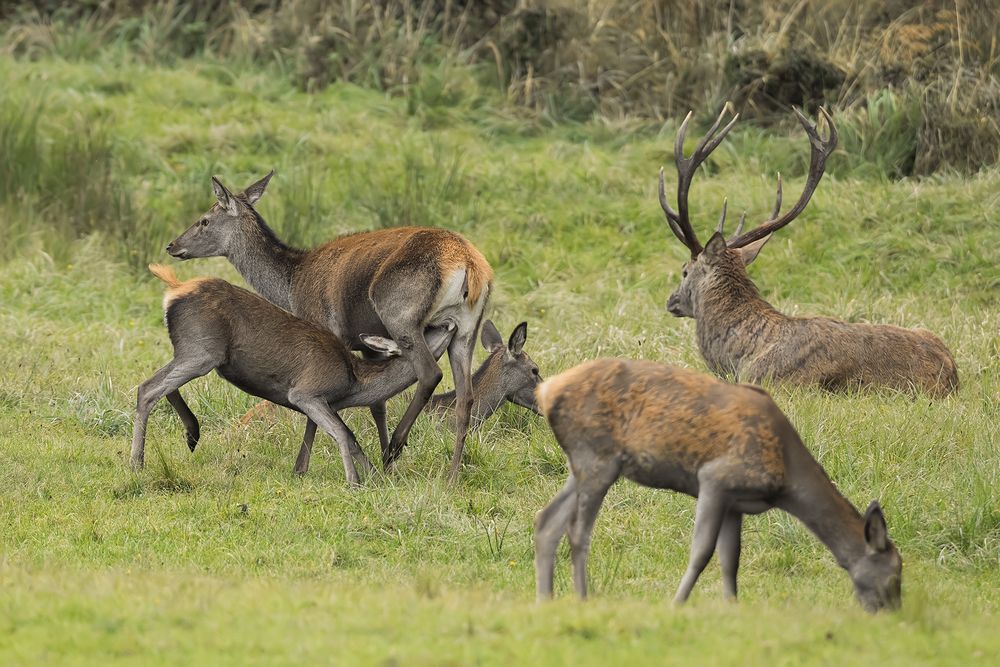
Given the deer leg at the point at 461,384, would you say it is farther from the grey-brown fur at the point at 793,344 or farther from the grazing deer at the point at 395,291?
the grey-brown fur at the point at 793,344

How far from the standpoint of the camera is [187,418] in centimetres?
945

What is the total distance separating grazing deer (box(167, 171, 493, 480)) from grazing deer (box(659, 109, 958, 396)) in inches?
77.6

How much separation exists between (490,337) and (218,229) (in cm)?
201

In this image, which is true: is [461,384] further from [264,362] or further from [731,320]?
[731,320]

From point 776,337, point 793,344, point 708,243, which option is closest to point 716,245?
point 708,243

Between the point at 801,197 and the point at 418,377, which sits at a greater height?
the point at 801,197

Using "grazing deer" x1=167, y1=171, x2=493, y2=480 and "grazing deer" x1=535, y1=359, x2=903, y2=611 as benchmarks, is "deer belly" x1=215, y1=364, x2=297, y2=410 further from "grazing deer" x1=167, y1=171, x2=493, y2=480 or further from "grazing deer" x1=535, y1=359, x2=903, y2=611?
"grazing deer" x1=535, y1=359, x2=903, y2=611

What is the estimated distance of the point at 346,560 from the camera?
773cm

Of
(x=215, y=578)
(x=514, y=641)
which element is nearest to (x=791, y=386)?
(x=215, y=578)

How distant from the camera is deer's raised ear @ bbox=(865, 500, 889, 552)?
6.38 metres

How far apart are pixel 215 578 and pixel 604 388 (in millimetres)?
1848

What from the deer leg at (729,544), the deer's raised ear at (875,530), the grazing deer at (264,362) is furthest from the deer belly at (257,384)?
the deer's raised ear at (875,530)

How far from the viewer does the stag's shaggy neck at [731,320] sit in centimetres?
1060

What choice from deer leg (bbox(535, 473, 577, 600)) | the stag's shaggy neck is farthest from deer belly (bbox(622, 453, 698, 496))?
the stag's shaggy neck
